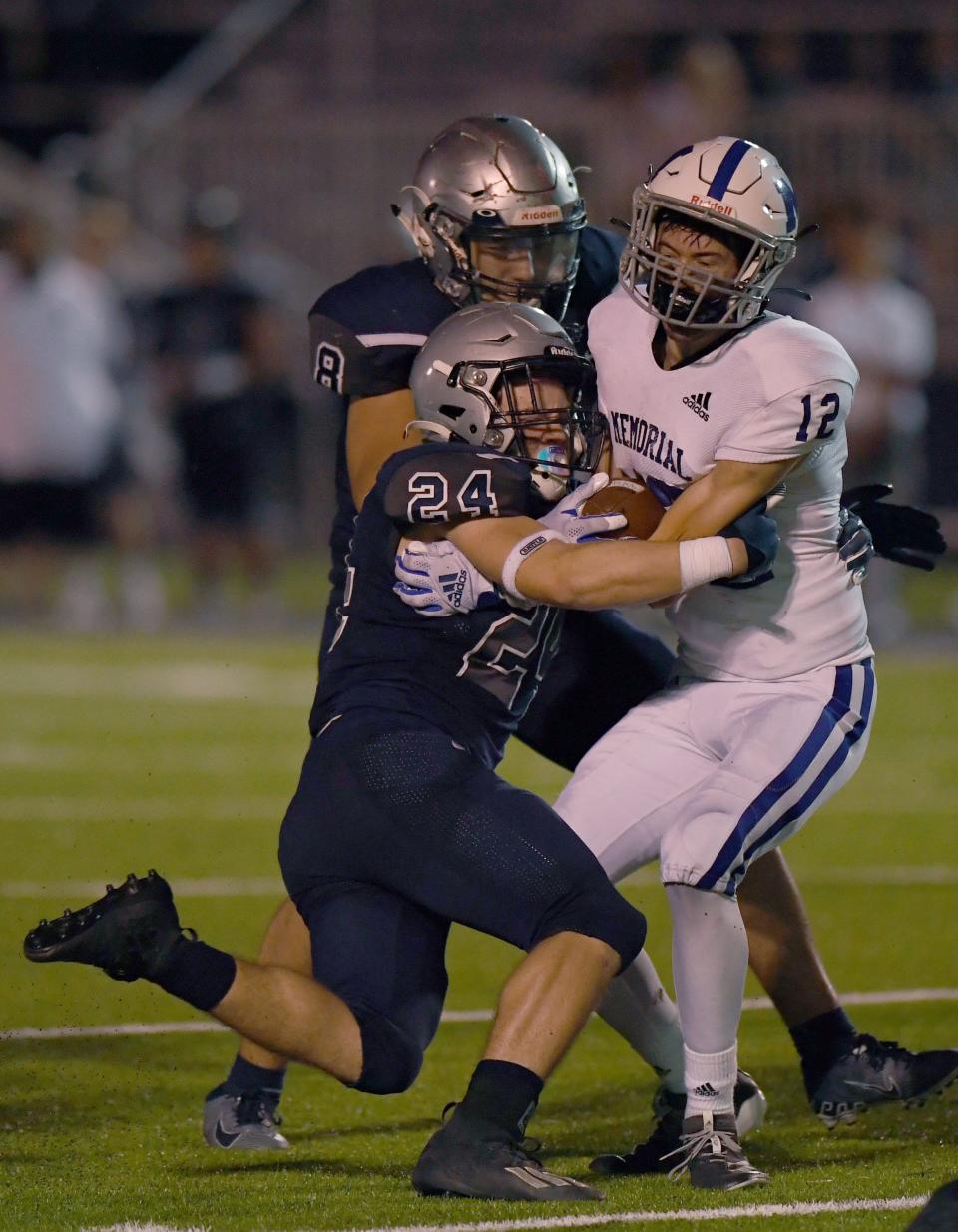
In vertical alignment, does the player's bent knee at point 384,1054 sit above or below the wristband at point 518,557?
below

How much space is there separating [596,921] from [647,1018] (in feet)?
1.79

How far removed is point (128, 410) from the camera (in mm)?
12266

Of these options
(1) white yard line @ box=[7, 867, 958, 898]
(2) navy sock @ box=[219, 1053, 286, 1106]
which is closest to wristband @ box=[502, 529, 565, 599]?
(2) navy sock @ box=[219, 1053, 286, 1106]

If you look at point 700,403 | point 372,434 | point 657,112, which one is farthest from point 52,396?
point 700,403

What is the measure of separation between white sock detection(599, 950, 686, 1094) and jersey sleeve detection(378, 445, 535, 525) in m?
0.91

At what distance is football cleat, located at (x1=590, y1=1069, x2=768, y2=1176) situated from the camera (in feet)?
12.1

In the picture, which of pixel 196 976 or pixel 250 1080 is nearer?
pixel 196 976

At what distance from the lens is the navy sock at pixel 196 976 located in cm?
340

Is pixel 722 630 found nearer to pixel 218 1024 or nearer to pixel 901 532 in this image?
pixel 901 532

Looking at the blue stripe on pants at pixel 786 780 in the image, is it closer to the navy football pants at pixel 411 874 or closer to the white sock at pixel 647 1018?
the navy football pants at pixel 411 874

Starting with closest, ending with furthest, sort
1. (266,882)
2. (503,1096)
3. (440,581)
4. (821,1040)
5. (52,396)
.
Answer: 1. (503,1096)
2. (440,581)
3. (821,1040)
4. (266,882)
5. (52,396)

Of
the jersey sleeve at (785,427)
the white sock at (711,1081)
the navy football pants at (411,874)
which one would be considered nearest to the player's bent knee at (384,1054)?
the navy football pants at (411,874)

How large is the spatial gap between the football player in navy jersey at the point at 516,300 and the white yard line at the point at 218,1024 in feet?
2.69

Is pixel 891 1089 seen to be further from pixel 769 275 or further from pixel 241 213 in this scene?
pixel 241 213
